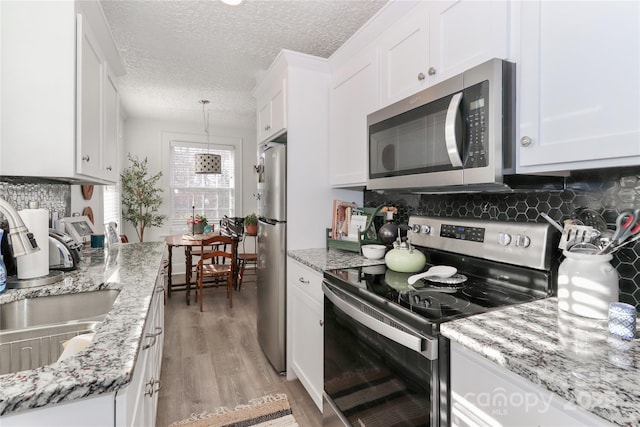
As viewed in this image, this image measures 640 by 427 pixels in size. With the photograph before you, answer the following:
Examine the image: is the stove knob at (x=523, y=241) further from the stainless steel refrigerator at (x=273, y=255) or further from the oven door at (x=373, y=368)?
the stainless steel refrigerator at (x=273, y=255)

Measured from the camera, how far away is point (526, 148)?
3.63 feet

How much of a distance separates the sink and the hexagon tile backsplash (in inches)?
65.5

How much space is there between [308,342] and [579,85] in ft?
5.71

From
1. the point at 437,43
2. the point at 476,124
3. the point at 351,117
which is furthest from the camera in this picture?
the point at 351,117

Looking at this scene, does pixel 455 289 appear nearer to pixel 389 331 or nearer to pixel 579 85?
pixel 389 331

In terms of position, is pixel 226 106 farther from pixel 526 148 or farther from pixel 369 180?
pixel 526 148

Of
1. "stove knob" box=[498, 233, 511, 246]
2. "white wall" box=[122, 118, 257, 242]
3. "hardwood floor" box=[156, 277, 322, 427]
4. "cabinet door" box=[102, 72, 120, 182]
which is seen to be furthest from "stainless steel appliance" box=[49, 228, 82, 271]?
"white wall" box=[122, 118, 257, 242]

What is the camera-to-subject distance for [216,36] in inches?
95.5

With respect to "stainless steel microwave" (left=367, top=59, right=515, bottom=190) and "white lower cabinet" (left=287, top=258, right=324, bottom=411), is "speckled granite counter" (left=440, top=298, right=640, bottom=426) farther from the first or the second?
"white lower cabinet" (left=287, top=258, right=324, bottom=411)

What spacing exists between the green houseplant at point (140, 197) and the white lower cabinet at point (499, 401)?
16.3ft

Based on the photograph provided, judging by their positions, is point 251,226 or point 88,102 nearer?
point 88,102

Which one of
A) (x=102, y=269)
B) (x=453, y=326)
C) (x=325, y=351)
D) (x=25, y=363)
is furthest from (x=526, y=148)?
(x=102, y=269)

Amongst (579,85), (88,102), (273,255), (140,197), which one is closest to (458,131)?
(579,85)

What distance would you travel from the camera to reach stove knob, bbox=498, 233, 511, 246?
1.31m
